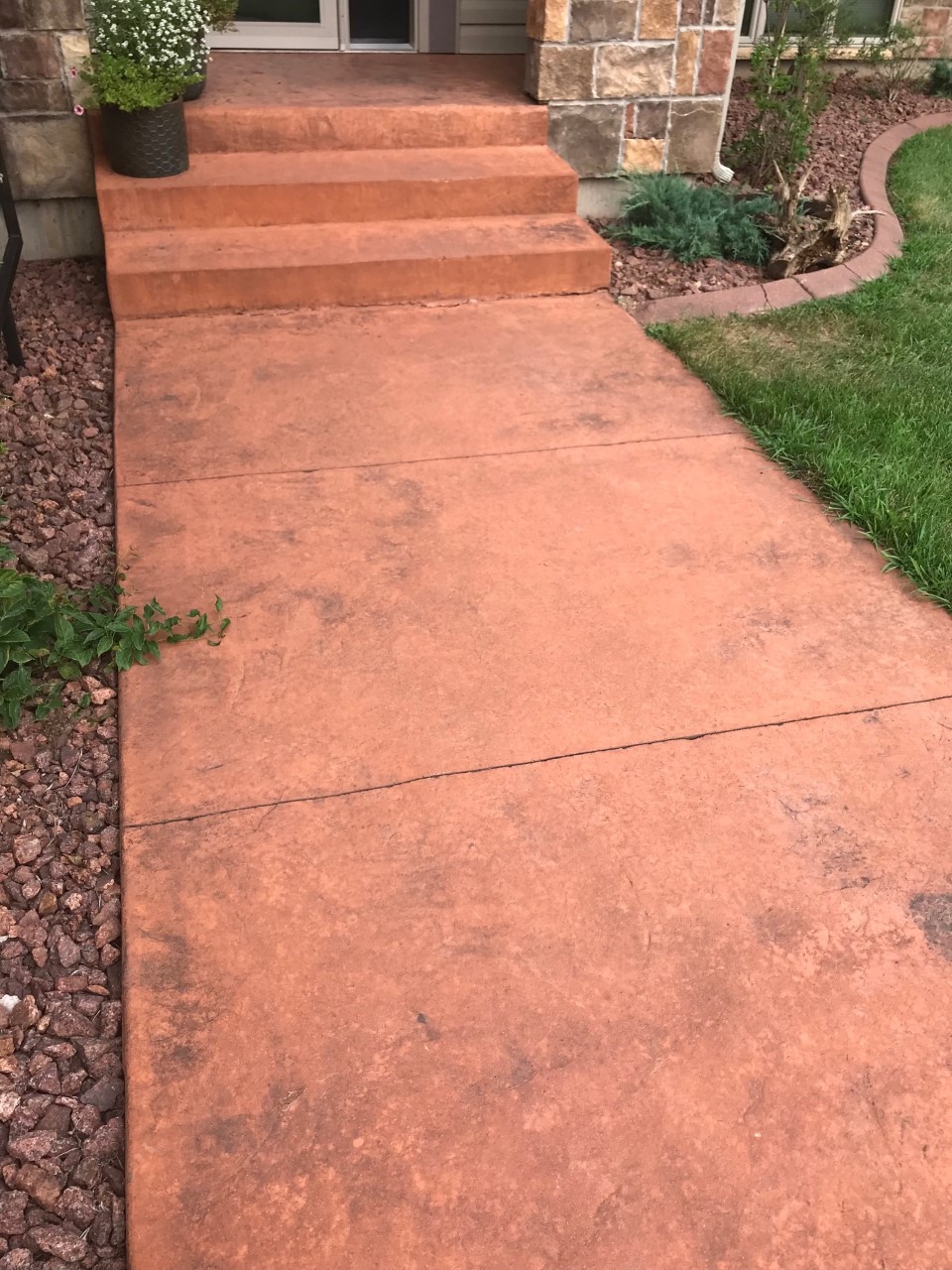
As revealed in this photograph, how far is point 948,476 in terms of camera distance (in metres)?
3.45

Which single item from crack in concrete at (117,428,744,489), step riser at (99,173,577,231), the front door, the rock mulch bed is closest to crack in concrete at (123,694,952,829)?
the rock mulch bed

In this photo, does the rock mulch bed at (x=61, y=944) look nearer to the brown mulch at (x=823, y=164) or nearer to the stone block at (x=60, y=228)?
the stone block at (x=60, y=228)

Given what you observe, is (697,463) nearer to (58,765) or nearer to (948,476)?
(948,476)

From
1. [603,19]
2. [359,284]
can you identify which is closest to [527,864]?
[359,284]

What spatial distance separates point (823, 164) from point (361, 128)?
2.58m

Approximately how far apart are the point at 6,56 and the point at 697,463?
130 inches

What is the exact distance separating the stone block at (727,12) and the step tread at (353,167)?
3.16ft

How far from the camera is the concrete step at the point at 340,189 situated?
15.2ft

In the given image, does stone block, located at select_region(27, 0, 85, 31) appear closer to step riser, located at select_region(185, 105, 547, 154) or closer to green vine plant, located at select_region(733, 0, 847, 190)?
step riser, located at select_region(185, 105, 547, 154)

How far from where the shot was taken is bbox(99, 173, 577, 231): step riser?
4613mm

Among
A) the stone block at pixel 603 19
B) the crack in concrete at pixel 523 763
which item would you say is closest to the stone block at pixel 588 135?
the stone block at pixel 603 19

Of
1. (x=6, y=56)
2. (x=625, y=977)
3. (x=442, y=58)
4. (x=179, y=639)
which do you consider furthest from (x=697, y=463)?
(x=442, y=58)

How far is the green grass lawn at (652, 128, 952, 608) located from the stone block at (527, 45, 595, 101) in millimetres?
1492

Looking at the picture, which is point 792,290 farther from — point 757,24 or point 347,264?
point 757,24
